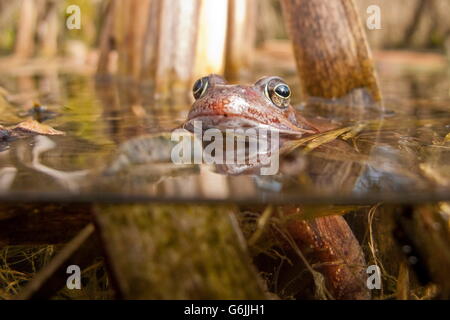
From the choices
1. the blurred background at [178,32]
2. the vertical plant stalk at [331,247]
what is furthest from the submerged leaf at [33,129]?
the blurred background at [178,32]

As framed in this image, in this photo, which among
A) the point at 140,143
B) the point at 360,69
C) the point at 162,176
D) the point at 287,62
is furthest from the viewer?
the point at 287,62

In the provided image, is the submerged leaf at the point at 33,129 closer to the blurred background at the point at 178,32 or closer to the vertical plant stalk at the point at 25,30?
the blurred background at the point at 178,32

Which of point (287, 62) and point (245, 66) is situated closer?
point (245, 66)

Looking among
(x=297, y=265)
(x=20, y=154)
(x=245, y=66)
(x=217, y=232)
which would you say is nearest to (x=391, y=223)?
(x=297, y=265)

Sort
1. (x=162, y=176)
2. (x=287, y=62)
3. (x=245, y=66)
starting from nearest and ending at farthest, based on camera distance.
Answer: (x=162, y=176) < (x=245, y=66) < (x=287, y=62)

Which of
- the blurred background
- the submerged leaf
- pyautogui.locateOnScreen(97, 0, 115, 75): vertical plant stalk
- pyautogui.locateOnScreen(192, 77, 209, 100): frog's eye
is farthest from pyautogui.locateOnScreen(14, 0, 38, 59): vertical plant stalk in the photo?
pyautogui.locateOnScreen(192, 77, 209, 100): frog's eye

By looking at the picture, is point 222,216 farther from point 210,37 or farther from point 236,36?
point 236,36

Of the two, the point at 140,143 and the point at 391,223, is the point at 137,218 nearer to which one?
the point at 140,143
